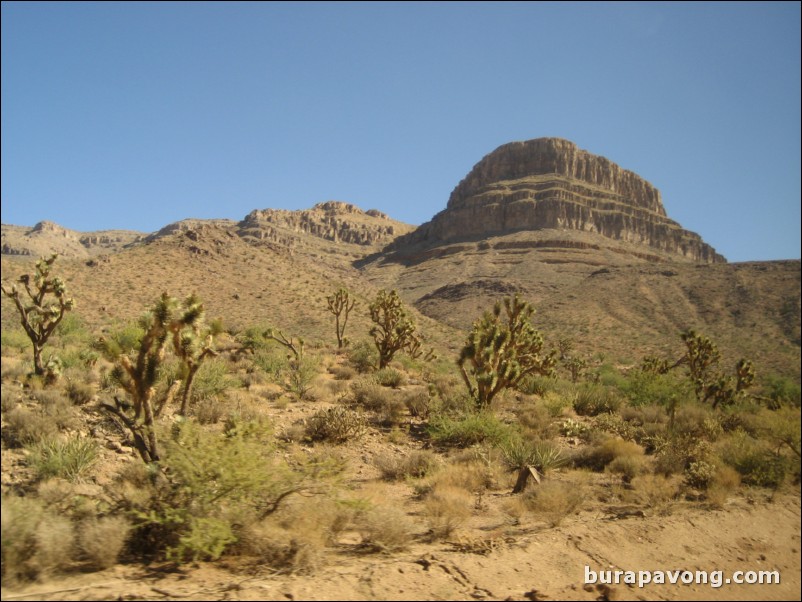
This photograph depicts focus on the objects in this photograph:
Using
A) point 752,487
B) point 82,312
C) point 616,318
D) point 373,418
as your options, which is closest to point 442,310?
point 616,318

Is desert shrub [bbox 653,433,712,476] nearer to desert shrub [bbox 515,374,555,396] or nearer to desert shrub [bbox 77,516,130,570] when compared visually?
desert shrub [bbox 515,374,555,396]

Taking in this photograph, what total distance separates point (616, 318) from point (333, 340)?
35.2 meters

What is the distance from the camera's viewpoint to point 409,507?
8.17m

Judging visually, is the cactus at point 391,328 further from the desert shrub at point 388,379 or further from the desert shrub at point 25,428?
the desert shrub at point 25,428

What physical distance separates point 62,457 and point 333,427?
5.80 metres

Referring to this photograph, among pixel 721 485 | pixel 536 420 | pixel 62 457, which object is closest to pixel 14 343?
pixel 62 457

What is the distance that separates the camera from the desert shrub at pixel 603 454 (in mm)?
11414

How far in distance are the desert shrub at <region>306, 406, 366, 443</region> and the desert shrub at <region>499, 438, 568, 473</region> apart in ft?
12.1

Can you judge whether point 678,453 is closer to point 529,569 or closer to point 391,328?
point 529,569

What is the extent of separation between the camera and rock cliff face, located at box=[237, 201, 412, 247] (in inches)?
5428

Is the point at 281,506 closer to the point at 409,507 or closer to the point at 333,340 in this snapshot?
the point at 409,507

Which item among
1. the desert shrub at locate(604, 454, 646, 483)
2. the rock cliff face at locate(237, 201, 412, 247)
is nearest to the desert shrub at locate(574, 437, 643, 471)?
the desert shrub at locate(604, 454, 646, 483)

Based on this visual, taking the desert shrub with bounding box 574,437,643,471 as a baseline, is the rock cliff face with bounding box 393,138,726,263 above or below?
above

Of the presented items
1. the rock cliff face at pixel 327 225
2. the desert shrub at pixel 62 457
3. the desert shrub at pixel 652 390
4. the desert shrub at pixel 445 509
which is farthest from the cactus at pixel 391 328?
the rock cliff face at pixel 327 225
